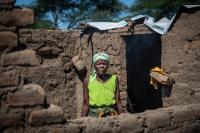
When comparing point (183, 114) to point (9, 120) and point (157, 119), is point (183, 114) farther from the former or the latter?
point (9, 120)

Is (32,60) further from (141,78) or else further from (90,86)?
(141,78)

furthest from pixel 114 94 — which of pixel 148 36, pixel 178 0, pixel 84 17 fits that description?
pixel 84 17

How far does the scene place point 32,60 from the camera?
2.92 meters

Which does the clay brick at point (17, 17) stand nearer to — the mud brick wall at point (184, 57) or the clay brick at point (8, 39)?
the clay brick at point (8, 39)

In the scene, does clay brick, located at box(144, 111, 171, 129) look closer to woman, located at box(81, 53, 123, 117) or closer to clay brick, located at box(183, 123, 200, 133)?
clay brick, located at box(183, 123, 200, 133)

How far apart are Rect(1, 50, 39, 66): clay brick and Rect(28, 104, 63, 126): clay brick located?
16.1 inches

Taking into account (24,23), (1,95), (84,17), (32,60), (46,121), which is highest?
(84,17)

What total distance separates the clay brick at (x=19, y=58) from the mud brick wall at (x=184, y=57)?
2880 millimetres

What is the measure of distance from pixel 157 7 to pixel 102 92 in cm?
1931

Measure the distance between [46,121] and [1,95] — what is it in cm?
43

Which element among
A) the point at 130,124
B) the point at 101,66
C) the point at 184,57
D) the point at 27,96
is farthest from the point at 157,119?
the point at 184,57

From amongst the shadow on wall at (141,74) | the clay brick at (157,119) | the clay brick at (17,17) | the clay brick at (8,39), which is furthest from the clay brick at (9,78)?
the shadow on wall at (141,74)

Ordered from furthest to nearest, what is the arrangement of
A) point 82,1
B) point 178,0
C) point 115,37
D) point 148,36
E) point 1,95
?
point 82,1 → point 178,0 → point 148,36 → point 115,37 → point 1,95

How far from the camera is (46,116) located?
2.93m
